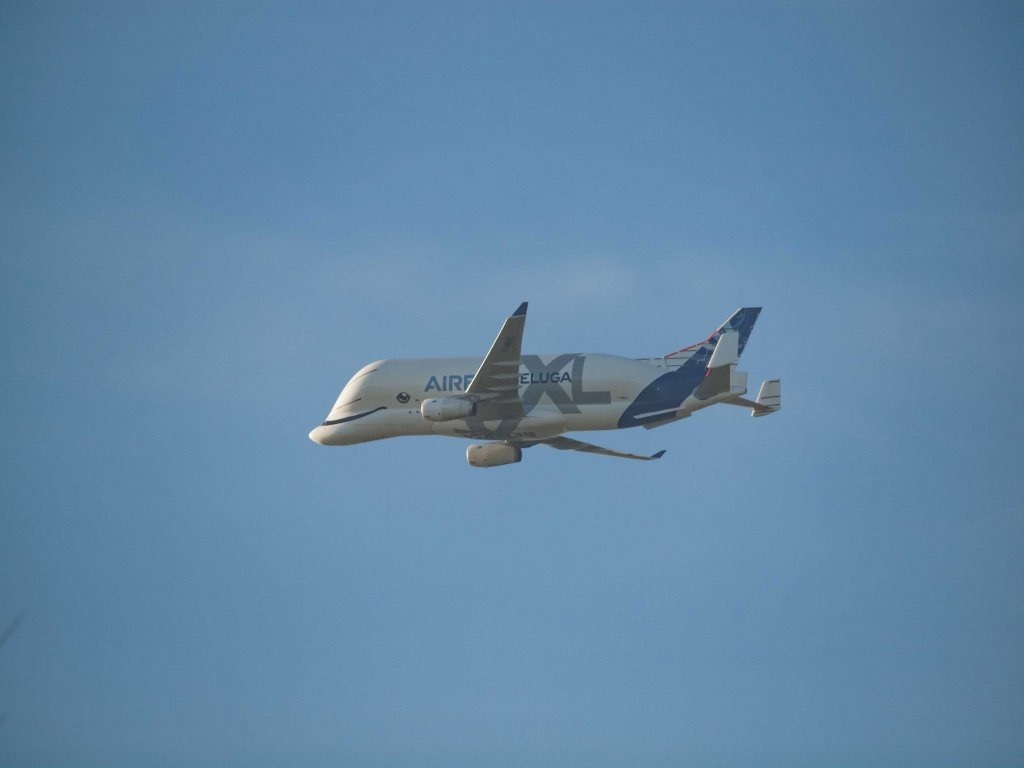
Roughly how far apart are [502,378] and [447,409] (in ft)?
11.7

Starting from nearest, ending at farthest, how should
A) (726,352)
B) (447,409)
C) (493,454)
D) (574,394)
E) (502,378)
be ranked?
(502,378) < (447,409) < (726,352) < (574,394) < (493,454)

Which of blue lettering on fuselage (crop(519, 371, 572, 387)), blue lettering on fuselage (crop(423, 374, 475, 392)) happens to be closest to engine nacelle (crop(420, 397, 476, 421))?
blue lettering on fuselage (crop(423, 374, 475, 392))

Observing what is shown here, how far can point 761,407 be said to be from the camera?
318ft

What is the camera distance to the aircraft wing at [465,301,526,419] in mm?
85312

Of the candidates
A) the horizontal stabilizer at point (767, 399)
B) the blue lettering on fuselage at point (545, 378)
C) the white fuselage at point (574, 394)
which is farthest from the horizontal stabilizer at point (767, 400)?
the blue lettering on fuselage at point (545, 378)

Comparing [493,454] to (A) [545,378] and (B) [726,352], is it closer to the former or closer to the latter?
(A) [545,378]

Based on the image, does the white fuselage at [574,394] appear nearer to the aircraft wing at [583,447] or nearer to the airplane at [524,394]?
the airplane at [524,394]

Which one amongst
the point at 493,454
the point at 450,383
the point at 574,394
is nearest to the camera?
the point at 574,394

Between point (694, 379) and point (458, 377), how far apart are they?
1275 centimetres

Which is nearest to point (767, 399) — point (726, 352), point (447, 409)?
point (726, 352)

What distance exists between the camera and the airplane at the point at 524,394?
292 ft

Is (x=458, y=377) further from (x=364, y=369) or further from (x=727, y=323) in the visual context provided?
(x=727, y=323)

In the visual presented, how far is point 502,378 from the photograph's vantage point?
87750mm

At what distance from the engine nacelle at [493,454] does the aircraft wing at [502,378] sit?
7.11m
